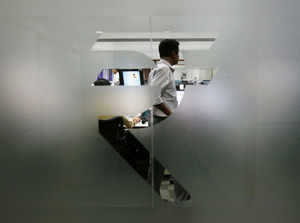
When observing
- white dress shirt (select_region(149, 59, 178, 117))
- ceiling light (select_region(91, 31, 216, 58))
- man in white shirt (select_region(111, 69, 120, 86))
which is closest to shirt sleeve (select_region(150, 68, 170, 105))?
white dress shirt (select_region(149, 59, 178, 117))

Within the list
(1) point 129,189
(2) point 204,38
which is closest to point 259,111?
(2) point 204,38

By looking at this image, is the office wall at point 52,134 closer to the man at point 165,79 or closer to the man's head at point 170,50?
the man at point 165,79

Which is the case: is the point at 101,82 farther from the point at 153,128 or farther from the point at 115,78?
the point at 153,128

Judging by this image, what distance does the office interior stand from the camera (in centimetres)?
152

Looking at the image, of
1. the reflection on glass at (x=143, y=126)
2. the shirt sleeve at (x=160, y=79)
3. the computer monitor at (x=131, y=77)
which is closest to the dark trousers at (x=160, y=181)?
the reflection on glass at (x=143, y=126)

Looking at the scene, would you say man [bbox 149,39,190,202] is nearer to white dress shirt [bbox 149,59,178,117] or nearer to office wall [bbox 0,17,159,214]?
white dress shirt [bbox 149,59,178,117]

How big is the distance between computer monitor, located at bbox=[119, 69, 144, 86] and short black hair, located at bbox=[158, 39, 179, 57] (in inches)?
7.4

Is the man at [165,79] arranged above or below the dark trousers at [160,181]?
above

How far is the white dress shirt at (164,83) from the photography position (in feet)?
5.01

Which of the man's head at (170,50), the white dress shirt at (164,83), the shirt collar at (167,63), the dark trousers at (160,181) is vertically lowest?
the dark trousers at (160,181)

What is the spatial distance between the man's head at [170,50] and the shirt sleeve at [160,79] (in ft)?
0.24

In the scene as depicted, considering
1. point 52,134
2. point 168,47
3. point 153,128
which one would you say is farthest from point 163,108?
point 52,134

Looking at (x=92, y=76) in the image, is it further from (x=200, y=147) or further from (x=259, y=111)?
(x=259, y=111)

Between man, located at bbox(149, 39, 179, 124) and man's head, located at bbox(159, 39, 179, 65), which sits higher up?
man's head, located at bbox(159, 39, 179, 65)
